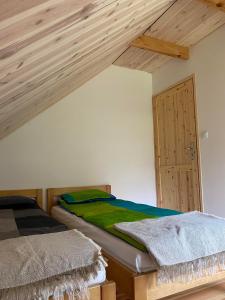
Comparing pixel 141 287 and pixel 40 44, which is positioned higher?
pixel 40 44

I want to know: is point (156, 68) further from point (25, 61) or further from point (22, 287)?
point (22, 287)

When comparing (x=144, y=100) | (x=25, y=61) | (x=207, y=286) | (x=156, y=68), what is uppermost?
(x=156, y=68)

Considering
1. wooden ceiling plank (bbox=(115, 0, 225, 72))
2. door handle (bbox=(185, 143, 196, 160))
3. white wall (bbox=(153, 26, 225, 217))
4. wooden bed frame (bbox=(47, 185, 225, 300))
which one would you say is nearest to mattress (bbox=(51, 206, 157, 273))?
wooden bed frame (bbox=(47, 185, 225, 300))

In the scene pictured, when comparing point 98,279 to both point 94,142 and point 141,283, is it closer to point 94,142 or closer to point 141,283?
point 141,283

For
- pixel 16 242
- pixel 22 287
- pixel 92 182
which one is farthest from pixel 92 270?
pixel 92 182

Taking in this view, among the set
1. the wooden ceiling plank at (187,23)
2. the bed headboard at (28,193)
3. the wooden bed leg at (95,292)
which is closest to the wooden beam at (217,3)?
the wooden ceiling plank at (187,23)

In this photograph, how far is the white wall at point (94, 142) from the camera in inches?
133

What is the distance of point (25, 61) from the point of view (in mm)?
1295

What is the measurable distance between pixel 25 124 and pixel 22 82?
1.85 meters

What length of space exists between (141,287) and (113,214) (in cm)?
90

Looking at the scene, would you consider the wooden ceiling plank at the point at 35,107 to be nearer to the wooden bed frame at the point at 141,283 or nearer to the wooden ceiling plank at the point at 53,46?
the wooden ceiling plank at the point at 53,46

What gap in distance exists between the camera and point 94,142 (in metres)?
3.80

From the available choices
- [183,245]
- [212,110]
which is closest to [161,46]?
[212,110]

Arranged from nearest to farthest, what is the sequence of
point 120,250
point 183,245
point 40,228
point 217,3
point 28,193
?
point 183,245 < point 120,250 < point 40,228 < point 217,3 < point 28,193
